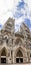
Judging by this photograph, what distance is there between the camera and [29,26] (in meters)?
3.46

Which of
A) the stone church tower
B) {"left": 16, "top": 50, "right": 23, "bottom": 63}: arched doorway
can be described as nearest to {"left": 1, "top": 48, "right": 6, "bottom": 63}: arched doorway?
the stone church tower

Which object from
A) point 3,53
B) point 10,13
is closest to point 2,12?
point 10,13

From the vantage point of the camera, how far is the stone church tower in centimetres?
319

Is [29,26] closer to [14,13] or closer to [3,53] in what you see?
[14,13]

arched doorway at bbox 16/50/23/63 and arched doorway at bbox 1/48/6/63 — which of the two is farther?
arched doorway at bbox 16/50/23/63

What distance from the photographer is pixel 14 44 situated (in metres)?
3.26

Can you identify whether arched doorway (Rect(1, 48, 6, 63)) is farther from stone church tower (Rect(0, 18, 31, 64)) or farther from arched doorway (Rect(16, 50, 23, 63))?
arched doorway (Rect(16, 50, 23, 63))

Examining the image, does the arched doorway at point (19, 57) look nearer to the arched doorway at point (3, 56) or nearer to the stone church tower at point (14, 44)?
the stone church tower at point (14, 44)

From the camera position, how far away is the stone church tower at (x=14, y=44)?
3190 mm

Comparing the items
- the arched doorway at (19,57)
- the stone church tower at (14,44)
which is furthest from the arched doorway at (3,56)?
the arched doorway at (19,57)

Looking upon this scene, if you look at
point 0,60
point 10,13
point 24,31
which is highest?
point 10,13

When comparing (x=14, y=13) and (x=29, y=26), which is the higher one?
(x=14, y=13)

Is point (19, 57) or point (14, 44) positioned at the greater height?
point (14, 44)

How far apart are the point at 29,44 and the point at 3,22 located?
2.04 feet
